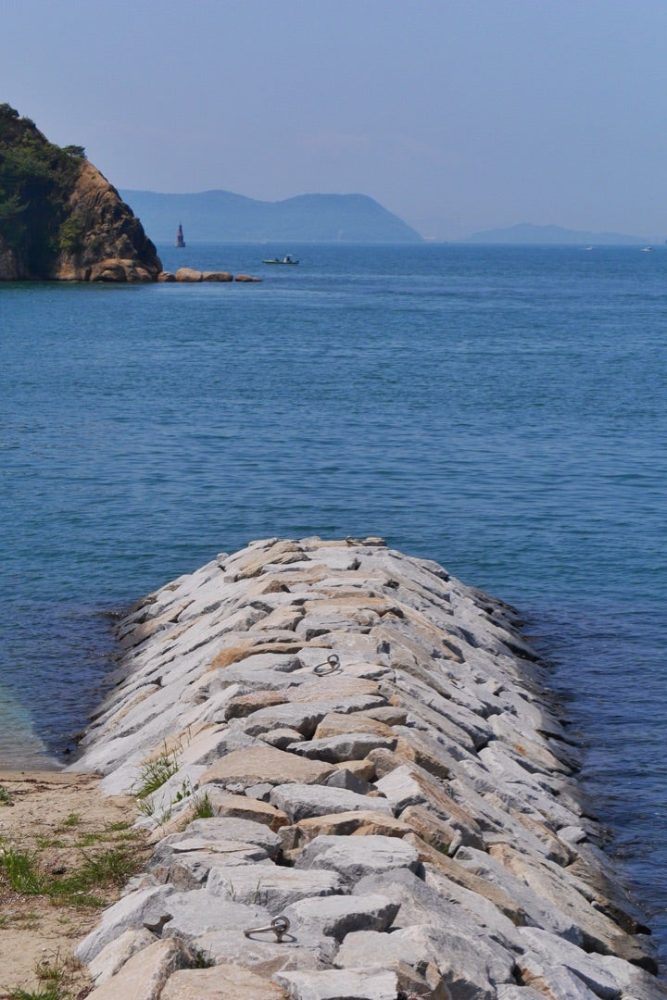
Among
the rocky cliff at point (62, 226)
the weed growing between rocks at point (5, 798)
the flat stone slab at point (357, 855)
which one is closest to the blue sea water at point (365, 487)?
the weed growing between rocks at point (5, 798)

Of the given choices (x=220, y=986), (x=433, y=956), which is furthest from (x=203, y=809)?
(x=220, y=986)

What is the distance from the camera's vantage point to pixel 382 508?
2436cm

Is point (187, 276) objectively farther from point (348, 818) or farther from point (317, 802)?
point (348, 818)

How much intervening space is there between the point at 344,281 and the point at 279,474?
91629 millimetres

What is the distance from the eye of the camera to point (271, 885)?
21.4 feet

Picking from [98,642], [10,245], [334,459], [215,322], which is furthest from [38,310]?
[98,642]

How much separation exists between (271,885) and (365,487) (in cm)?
1971

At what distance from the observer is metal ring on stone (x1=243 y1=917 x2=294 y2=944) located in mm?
6059

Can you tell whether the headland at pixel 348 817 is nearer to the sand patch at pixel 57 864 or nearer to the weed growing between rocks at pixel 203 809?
the weed growing between rocks at pixel 203 809

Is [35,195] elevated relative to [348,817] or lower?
elevated

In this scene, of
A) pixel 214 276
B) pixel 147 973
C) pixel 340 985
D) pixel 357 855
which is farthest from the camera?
pixel 214 276

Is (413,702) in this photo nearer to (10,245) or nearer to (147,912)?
(147,912)

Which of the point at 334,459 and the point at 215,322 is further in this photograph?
the point at 215,322

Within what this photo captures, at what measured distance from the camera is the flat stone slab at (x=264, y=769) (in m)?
8.16
